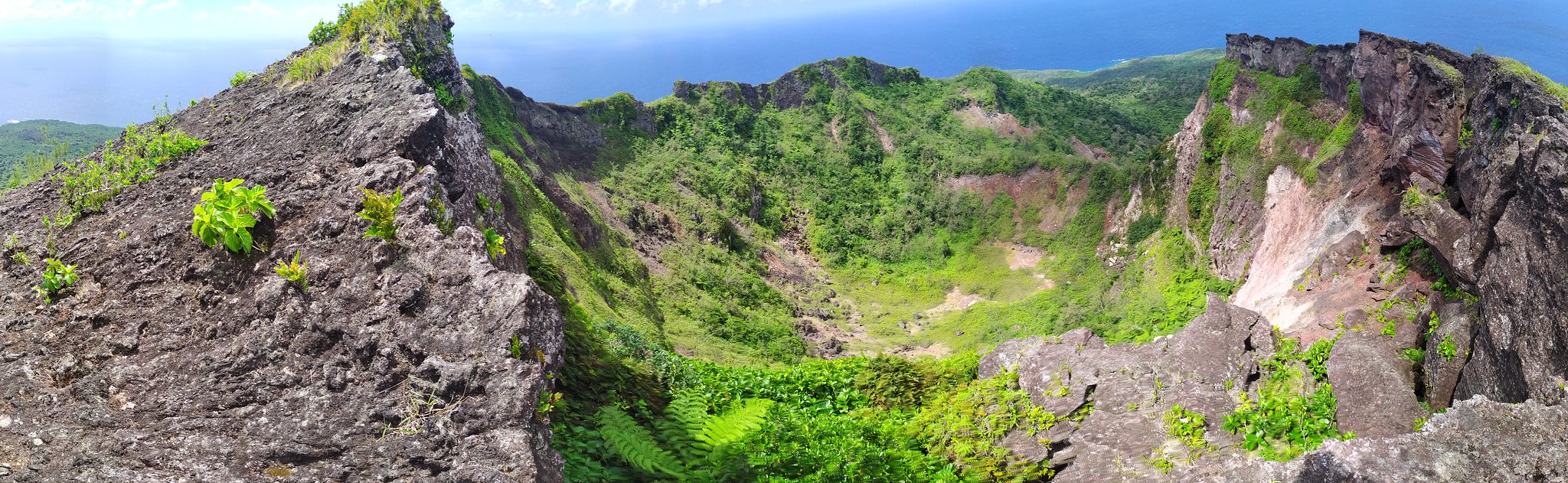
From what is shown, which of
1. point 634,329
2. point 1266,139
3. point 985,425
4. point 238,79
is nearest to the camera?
point 985,425

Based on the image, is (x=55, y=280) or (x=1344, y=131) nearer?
(x=55, y=280)

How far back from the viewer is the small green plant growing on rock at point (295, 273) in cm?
738

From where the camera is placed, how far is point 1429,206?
16453mm

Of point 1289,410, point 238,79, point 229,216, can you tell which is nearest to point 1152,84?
point 1289,410

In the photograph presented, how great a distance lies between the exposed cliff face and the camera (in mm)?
10906

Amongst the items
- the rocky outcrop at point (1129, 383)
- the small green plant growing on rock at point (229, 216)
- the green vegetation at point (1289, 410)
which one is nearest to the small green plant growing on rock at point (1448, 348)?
the green vegetation at point (1289, 410)

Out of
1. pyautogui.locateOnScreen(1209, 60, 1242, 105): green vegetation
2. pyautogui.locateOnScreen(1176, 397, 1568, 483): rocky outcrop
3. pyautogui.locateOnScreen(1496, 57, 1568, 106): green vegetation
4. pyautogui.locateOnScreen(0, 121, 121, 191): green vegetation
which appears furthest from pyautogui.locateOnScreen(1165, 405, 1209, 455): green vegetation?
pyautogui.locateOnScreen(0, 121, 121, 191): green vegetation

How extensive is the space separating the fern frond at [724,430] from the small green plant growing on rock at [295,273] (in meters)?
4.50

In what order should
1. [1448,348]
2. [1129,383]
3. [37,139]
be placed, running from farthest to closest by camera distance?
[37,139] → [1129,383] → [1448,348]

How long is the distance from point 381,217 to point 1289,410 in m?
13.4

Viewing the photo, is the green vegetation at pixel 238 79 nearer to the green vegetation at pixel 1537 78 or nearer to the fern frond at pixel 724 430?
the fern frond at pixel 724 430

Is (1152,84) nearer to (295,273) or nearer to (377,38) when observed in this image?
(377,38)

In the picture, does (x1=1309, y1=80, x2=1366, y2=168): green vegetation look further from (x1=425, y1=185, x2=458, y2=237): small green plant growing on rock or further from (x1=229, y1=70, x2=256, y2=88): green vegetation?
(x1=229, y1=70, x2=256, y2=88): green vegetation

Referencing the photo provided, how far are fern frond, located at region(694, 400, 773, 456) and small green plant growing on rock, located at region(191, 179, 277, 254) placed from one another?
5.71 metres
